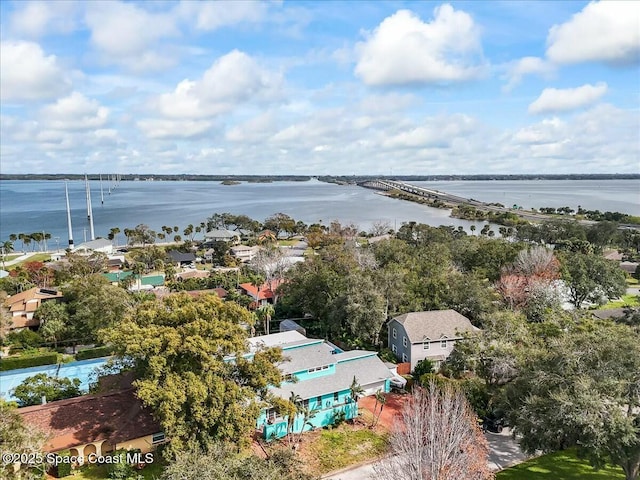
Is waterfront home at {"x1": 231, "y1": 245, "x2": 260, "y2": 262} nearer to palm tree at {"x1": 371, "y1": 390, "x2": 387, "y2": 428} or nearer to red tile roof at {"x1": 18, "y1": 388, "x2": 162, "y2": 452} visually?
palm tree at {"x1": 371, "y1": 390, "x2": 387, "y2": 428}

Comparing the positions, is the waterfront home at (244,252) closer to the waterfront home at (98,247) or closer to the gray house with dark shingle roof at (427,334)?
the waterfront home at (98,247)

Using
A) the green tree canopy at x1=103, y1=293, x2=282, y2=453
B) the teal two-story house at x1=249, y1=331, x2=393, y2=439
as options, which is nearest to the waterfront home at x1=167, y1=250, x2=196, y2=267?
the teal two-story house at x1=249, y1=331, x2=393, y2=439

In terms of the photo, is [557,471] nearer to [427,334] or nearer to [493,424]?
[493,424]

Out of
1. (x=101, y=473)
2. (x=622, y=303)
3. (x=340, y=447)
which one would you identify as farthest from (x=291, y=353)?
(x=622, y=303)

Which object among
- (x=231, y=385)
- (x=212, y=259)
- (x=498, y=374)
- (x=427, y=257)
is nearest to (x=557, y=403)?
(x=498, y=374)

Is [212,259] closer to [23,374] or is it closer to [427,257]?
[427,257]

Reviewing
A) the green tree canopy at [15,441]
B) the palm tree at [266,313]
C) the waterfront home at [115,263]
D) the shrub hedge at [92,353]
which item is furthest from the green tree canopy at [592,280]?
the waterfront home at [115,263]
